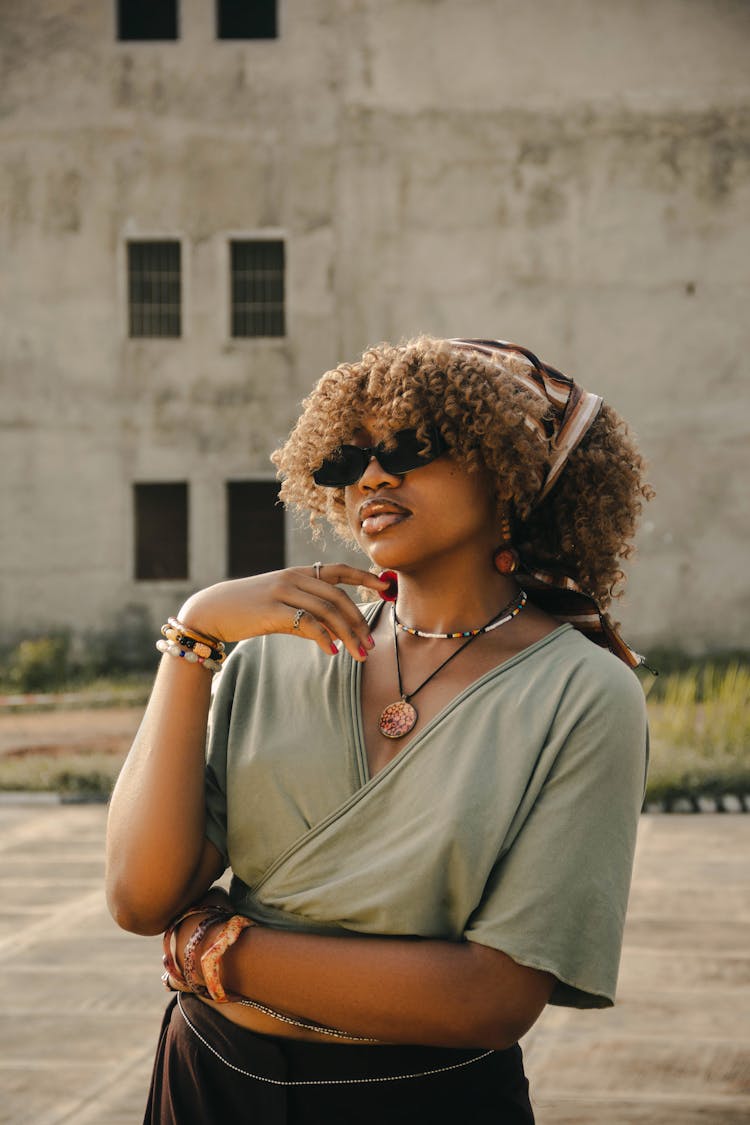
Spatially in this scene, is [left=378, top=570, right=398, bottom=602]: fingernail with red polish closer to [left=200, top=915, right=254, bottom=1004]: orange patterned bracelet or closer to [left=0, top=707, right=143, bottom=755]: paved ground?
[left=200, top=915, right=254, bottom=1004]: orange patterned bracelet

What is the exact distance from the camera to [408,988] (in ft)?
6.57

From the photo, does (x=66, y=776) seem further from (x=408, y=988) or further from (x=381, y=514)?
(x=408, y=988)

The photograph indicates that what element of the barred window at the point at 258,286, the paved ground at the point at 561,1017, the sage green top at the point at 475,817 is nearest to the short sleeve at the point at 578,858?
the sage green top at the point at 475,817

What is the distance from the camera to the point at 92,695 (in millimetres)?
17531

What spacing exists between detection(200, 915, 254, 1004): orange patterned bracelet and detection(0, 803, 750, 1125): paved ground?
110 inches

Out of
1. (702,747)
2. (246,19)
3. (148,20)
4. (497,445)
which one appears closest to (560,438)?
(497,445)

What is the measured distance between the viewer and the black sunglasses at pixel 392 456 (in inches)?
86.0

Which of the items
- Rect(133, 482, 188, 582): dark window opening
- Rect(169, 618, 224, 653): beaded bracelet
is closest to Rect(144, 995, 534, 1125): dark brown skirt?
Rect(169, 618, 224, 653): beaded bracelet

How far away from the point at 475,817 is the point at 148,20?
20292 millimetres

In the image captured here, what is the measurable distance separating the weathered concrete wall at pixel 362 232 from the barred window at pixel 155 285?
0.25m

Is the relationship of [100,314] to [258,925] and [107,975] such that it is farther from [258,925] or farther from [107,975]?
[258,925]

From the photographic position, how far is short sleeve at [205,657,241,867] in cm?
222

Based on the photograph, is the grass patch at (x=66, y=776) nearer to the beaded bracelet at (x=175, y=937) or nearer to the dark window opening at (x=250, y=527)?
the dark window opening at (x=250, y=527)

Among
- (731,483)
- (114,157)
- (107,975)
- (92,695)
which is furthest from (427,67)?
(107,975)
